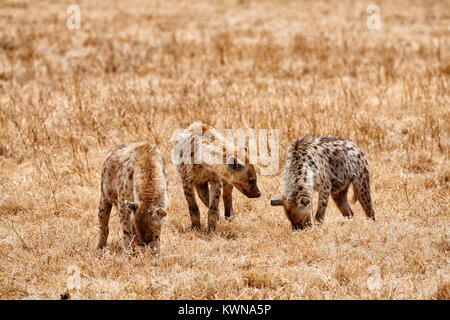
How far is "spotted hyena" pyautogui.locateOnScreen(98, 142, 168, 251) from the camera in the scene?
557 cm

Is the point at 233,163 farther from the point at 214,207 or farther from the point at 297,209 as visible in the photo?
the point at 297,209

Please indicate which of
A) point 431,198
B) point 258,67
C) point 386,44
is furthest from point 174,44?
point 431,198

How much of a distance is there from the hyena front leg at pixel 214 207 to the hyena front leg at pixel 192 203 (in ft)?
0.68

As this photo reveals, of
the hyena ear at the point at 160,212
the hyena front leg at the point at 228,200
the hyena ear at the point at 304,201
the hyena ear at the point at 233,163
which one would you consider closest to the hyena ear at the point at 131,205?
the hyena ear at the point at 160,212

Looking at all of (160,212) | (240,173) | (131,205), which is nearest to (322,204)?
(240,173)

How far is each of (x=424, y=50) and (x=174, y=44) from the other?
6107 mm

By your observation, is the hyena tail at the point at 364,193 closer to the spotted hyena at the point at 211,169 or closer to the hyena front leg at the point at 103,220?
the spotted hyena at the point at 211,169

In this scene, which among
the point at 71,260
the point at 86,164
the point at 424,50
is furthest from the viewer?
the point at 424,50

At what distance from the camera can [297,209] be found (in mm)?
6613

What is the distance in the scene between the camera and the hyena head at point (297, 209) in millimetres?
6605

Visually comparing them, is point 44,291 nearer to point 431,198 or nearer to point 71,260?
point 71,260

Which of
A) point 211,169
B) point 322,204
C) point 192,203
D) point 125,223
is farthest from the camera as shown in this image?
point 192,203

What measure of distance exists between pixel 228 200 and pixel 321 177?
1.19 metres

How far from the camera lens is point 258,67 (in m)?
13.9
